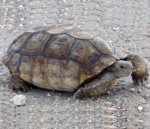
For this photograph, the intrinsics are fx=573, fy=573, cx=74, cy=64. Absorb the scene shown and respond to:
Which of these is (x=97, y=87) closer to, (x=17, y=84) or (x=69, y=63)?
(x=69, y=63)

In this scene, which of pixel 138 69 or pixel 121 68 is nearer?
pixel 121 68

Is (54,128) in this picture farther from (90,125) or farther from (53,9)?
(53,9)

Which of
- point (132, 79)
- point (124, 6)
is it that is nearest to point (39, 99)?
point (132, 79)

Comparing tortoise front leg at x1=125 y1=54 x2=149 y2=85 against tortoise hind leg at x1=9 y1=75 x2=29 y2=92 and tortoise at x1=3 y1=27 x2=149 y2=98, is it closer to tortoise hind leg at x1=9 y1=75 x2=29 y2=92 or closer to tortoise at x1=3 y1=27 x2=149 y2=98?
tortoise at x1=3 y1=27 x2=149 y2=98

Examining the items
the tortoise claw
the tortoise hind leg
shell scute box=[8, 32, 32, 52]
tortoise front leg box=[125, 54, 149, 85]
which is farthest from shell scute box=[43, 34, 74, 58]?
the tortoise claw

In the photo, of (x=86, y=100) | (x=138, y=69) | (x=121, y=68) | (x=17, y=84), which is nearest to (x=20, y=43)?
(x=17, y=84)

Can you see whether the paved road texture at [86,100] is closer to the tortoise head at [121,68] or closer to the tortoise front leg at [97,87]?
Answer: the tortoise front leg at [97,87]
